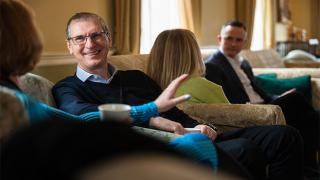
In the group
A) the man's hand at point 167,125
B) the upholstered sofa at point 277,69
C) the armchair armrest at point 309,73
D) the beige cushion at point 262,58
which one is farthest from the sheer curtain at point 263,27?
the man's hand at point 167,125

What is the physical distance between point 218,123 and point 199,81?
0.25 metres

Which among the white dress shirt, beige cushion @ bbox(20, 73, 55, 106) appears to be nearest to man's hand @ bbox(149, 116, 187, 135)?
beige cushion @ bbox(20, 73, 55, 106)

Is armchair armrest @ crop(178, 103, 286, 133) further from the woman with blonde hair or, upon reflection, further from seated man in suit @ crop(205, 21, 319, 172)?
seated man in suit @ crop(205, 21, 319, 172)

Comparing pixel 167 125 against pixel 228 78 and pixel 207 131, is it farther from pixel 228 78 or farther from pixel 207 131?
pixel 228 78

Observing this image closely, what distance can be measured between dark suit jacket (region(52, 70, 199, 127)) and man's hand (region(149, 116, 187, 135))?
0.25 meters

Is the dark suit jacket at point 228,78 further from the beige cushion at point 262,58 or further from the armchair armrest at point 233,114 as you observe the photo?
the beige cushion at point 262,58

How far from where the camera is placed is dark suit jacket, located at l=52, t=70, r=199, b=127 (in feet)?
6.38

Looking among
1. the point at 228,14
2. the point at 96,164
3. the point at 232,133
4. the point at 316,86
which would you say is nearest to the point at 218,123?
the point at 232,133

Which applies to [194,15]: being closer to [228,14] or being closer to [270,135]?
[228,14]

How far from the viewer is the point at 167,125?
1.94 m

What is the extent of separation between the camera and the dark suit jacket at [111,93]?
A: 1945mm

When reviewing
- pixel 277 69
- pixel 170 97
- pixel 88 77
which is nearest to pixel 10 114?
pixel 170 97

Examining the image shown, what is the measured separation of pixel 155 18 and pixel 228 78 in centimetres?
139

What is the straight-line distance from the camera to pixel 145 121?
1.92m
